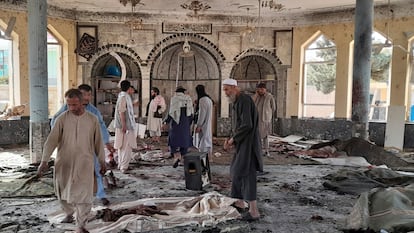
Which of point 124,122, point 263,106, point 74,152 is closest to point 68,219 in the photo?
point 74,152

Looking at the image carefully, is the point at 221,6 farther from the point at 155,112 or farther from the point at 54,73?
the point at 54,73

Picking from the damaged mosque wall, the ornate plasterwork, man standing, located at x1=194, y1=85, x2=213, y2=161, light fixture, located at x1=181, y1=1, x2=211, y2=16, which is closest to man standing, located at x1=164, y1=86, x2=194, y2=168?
man standing, located at x1=194, y1=85, x2=213, y2=161

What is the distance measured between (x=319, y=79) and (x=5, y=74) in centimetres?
864

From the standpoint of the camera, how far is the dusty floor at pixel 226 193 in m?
3.94

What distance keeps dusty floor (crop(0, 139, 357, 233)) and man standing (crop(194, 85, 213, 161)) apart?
49cm

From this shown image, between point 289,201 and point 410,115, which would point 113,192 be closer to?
point 289,201

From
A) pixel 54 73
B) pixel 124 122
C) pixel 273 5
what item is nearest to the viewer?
pixel 124 122

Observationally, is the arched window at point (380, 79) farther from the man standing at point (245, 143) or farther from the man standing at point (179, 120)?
the man standing at point (245, 143)

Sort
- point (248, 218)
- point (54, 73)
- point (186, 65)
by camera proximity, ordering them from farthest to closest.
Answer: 1. point (186, 65)
2. point (54, 73)
3. point (248, 218)

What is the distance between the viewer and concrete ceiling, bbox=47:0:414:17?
31.1ft

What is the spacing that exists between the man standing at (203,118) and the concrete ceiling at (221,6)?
12.3ft

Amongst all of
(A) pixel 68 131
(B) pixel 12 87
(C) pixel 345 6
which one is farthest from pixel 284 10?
(A) pixel 68 131

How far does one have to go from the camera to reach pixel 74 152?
132 inches

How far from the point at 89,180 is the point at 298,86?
875cm
